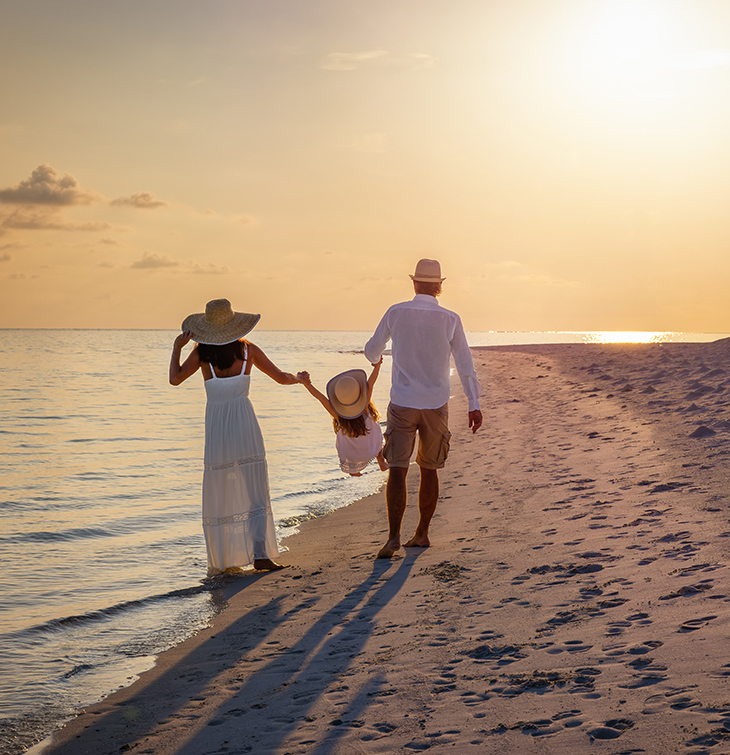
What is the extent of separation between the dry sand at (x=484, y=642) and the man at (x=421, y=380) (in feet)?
1.81

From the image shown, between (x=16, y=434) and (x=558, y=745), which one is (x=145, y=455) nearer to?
(x=16, y=434)

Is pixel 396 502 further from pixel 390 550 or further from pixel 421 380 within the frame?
pixel 421 380

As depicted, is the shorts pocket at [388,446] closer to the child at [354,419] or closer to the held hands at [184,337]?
the child at [354,419]

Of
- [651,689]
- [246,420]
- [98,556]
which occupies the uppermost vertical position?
[246,420]

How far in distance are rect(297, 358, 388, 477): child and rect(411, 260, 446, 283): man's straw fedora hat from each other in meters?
0.87

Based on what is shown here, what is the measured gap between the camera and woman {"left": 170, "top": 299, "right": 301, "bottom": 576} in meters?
A: 5.86

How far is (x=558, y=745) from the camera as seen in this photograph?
107 inches

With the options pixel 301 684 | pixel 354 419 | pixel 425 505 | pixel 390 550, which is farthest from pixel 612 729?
pixel 354 419

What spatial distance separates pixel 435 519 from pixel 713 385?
28.0 ft

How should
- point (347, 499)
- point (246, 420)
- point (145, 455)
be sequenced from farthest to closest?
point (145, 455)
point (347, 499)
point (246, 420)

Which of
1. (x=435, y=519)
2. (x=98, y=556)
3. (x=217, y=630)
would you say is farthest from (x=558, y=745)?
(x=98, y=556)

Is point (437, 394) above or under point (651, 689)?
above

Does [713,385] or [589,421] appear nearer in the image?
[589,421]

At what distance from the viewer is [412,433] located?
6.14 metres
